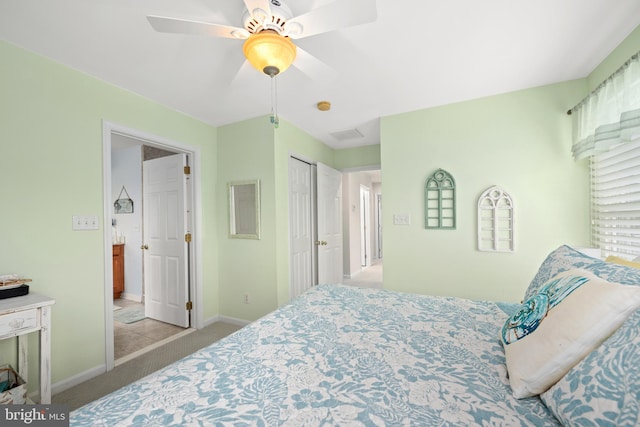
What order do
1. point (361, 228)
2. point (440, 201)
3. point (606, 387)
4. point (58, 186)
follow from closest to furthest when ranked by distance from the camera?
point (606, 387) < point (58, 186) < point (440, 201) < point (361, 228)

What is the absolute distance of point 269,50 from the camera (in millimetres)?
1335

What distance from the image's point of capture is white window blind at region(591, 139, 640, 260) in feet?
5.67

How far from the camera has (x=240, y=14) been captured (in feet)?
4.75

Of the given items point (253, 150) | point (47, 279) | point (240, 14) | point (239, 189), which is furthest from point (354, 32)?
point (47, 279)

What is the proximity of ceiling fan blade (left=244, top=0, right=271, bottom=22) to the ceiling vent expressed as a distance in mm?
2360

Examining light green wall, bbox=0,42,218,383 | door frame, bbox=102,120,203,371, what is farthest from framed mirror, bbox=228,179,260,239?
light green wall, bbox=0,42,218,383

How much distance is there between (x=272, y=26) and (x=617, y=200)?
2649 millimetres

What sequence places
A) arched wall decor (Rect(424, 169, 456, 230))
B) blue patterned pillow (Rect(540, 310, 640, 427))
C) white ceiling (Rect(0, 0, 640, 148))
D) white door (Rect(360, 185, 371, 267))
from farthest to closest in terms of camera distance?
white door (Rect(360, 185, 371, 267)) → arched wall decor (Rect(424, 169, 456, 230)) → white ceiling (Rect(0, 0, 640, 148)) → blue patterned pillow (Rect(540, 310, 640, 427))

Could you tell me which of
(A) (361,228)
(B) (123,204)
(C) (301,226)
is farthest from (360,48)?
(A) (361,228)

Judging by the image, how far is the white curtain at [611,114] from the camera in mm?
1623

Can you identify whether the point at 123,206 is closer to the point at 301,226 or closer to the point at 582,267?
the point at 301,226

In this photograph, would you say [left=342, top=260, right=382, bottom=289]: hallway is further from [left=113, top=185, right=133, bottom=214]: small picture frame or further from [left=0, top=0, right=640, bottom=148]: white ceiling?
[left=113, top=185, right=133, bottom=214]: small picture frame

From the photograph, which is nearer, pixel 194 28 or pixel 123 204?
pixel 194 28

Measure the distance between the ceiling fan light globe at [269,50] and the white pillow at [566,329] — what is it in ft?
5.22
